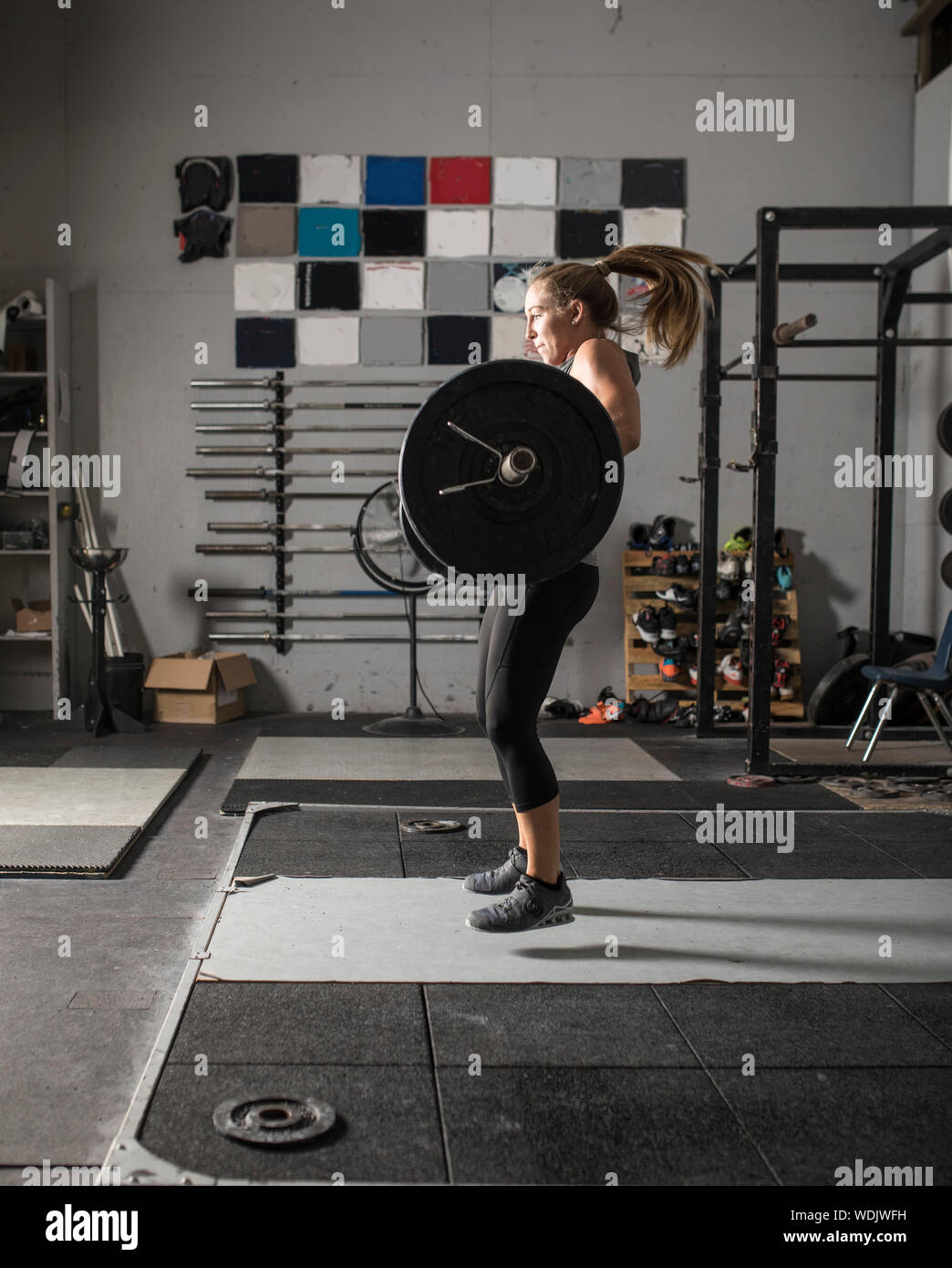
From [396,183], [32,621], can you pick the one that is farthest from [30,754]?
[396,183]

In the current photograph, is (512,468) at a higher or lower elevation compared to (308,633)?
higher

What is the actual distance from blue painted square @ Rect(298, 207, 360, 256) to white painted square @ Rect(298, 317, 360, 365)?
352 mm

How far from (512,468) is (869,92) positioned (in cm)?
510

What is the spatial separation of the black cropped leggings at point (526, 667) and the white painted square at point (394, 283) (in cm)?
403

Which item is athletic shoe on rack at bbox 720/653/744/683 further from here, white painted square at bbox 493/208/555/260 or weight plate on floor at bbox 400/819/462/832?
weight plate on floor at bbox 400/819/462/832

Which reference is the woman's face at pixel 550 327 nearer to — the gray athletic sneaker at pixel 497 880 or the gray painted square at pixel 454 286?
the gray athletic sneaker at pixel 497 880

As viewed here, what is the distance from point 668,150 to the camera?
600 centimetres

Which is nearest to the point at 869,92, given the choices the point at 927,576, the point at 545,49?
the point at 545,49

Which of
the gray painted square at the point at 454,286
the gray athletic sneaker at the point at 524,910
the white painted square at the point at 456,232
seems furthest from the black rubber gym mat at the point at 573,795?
the white painted square at the point at 456,232

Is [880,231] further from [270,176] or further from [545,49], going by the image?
[270,176]

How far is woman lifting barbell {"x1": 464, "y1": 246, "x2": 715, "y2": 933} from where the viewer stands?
222 centimetres

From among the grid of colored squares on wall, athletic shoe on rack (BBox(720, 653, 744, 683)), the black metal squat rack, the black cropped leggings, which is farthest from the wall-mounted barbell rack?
the black cropped leggings

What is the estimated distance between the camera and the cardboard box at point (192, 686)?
553 cm
